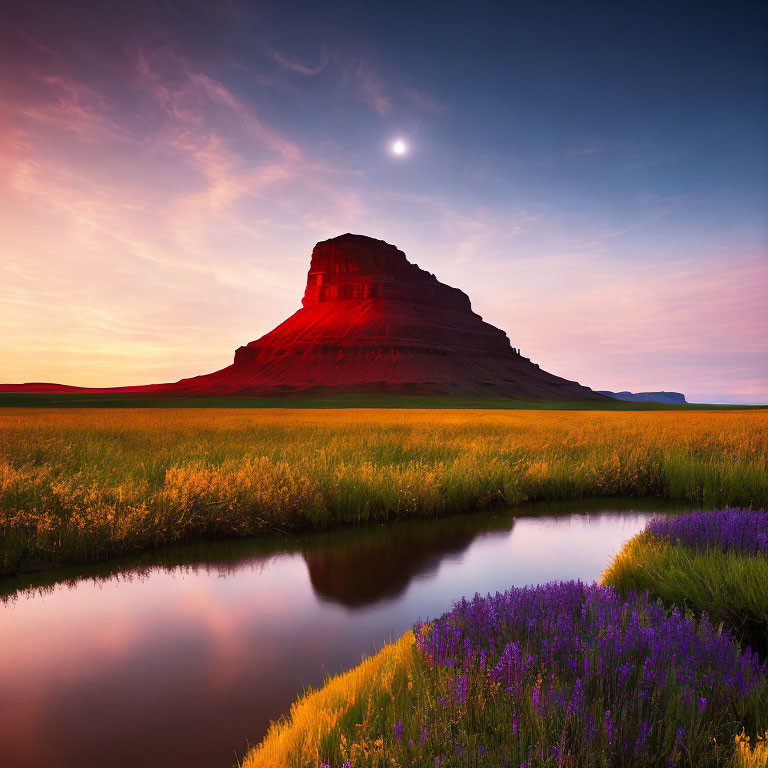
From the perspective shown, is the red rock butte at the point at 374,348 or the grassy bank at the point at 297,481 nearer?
the grassy bank at the point at 297,481

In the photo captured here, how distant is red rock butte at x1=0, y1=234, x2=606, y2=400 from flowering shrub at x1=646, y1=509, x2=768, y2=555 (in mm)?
123188

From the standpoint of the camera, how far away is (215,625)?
19.4ft

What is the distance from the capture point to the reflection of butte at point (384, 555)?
275 inches

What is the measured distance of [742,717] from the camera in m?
2.72

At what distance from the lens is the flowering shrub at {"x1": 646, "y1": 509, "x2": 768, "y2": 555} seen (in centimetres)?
Result: 576

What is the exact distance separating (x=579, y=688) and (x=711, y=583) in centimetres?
292

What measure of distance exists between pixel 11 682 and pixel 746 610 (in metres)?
6.93

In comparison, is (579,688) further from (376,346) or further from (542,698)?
(376,346)

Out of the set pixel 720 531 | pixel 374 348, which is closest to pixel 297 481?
pixel 720 531

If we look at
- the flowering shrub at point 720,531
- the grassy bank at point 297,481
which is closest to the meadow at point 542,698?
the flowering shrub at point 720,531

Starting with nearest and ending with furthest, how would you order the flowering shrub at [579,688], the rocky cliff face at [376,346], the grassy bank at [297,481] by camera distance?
the flowering shrub at [579,688], the grassy bank at [297,481], the rocky cliff face at [376,346]

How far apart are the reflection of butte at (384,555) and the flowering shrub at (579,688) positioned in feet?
11.2

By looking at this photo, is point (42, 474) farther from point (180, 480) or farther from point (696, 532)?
point (696, 532)

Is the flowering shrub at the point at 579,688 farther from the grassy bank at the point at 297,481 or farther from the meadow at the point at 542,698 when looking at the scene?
the grassy bank at the point at 297,481
